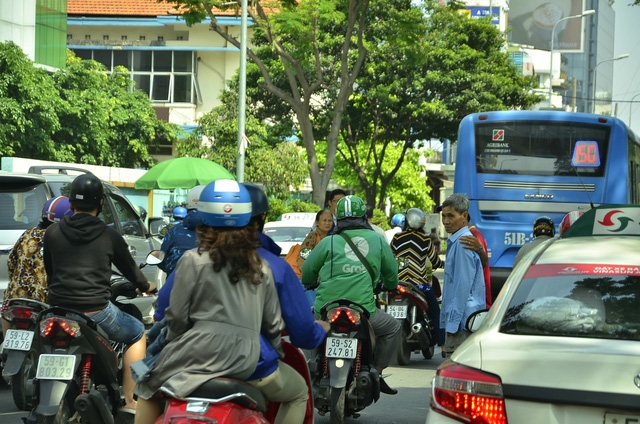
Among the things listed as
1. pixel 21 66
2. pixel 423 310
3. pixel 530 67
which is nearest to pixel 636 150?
pixel 423 310

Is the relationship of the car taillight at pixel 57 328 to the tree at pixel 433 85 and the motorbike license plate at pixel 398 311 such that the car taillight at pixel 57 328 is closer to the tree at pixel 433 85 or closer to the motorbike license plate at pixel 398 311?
the motorbike license plate at pixel 398 311

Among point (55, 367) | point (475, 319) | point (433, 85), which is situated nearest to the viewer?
Answer: point (475, 319)

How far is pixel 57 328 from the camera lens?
609cm

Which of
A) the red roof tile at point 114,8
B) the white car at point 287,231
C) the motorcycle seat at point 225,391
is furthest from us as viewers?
the red roof tile at point 114,8

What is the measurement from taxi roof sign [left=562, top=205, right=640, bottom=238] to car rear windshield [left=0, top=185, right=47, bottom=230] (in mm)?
4919

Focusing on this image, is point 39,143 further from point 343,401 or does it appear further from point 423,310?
point 343,401

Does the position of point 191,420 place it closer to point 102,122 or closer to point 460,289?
point 460,289

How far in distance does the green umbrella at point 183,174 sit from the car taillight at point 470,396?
15439 millimetres

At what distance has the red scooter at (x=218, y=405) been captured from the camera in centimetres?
394

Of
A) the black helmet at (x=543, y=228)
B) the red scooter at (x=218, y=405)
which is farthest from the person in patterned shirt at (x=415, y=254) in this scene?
the red scooter at (x=218, y=405)

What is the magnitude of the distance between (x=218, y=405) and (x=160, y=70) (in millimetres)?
46406

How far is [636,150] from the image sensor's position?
18250 millimetres

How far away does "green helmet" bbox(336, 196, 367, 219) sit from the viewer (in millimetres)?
7551

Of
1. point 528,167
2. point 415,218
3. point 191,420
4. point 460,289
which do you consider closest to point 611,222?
point 460,289
